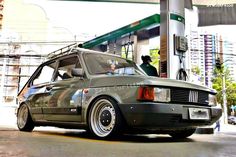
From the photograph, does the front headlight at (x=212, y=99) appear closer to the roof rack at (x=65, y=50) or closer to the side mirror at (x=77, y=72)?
the side mirror at (x=77, y=72)

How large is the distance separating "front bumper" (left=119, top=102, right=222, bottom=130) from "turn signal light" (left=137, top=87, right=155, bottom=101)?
0.22ft

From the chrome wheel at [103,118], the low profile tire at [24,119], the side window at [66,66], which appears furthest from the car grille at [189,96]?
the low profile tire at [24,119]

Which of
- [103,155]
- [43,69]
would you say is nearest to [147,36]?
[43,69]

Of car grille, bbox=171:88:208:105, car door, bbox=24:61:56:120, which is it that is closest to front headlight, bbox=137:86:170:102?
car grille, bbox=171:88:208:105

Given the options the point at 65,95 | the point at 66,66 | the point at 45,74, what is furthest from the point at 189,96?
the point at 45,74

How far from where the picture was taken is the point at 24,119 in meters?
5.23

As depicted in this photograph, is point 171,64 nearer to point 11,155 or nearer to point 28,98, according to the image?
point 28,98

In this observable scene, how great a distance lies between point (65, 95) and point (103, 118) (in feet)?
2.86

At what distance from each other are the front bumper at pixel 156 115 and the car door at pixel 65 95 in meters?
0.85

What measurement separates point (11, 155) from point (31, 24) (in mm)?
23310

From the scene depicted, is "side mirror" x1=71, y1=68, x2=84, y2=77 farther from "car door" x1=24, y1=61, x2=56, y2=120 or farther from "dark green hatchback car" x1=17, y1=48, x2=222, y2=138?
"car door" x1=24, y1=61, x2=56, y2=120

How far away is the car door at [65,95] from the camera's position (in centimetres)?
400

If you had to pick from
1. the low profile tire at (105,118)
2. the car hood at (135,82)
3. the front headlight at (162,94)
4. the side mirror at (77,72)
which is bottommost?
the low profile tire at (105,118)

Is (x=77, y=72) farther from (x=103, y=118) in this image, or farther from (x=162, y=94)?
(x=162, y=94)
